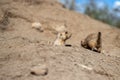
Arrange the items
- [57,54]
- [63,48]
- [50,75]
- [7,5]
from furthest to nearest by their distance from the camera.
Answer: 1. [7,5]
2. [63,48]
3. [57,54]
4. [50,75]

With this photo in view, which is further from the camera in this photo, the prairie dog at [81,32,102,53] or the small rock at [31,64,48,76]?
the prairie dog at [81,32,102,53]

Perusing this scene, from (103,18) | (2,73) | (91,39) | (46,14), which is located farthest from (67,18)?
(103,18)

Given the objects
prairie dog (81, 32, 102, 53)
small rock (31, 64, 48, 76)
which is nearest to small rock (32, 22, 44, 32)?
prairie dog (81, 32, 102, 53)

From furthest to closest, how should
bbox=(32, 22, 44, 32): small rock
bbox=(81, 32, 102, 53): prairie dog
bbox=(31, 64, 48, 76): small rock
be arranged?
bbox=(32, 22, 44, 32): small rock, bbox=(81, 32, 102, 53): prairie dog, bbox=(31, 64, 48, 76): small rock

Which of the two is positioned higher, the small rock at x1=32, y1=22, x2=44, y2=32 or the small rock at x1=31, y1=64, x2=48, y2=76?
the small rock at x1=32, y1=22, x2=44, y2=32

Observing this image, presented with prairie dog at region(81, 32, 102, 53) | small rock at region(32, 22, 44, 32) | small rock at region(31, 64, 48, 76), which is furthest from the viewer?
small rock at region(32, 22, 44, 32)

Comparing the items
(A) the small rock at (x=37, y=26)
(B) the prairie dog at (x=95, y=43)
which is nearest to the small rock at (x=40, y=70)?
(B) the prairie dog at (x=95, y=43)

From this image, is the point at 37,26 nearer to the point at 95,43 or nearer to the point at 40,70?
the point at 95,43

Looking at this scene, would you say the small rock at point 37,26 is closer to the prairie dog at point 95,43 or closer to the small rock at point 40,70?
the prairie dog at point 95,43

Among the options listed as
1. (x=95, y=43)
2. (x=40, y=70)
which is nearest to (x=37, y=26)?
(x=95, y=43)

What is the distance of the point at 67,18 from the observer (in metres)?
11.9

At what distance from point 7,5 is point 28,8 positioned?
1.05 meters

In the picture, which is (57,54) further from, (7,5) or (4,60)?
(7,5)

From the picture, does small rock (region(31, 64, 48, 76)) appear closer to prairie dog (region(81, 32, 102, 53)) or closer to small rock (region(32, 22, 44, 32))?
prairie dog (region(81, 32, 102, 53))
